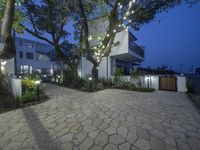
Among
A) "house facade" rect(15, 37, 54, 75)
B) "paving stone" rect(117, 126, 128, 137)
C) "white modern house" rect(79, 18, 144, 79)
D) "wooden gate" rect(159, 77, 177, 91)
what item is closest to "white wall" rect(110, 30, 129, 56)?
"white modern house" rect(79, 18, 144, 79)

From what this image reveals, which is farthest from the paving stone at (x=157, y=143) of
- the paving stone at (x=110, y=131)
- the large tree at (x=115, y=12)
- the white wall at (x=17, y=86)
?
the large tree at (x=115, y=12)

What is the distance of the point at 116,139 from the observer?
2.95 meters

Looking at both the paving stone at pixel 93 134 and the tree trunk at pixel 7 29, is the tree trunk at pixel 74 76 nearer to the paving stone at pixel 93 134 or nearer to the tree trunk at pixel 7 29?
the tree trunk at pixel 7 29

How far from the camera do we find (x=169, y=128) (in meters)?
3.48

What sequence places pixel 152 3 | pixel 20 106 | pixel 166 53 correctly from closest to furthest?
1. pixel 20 106
2. pixel 152 3
3. pixel 166 53

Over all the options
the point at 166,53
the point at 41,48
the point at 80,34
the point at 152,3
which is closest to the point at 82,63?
the point at 80,34

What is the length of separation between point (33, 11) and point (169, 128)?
1350cm

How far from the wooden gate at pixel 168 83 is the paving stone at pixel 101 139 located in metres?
8.59

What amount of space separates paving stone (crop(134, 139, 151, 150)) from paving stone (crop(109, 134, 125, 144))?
0.32 meters

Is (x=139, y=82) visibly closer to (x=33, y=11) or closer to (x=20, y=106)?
(x=20, y=106)

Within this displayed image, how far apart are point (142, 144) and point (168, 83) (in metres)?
8.57

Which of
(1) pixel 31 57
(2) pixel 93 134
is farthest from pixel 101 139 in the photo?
(1) pixel 31 57

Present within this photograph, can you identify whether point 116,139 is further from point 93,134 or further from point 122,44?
point 122,44

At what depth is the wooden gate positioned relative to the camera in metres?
9.78
